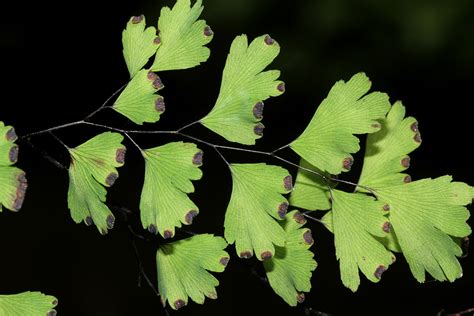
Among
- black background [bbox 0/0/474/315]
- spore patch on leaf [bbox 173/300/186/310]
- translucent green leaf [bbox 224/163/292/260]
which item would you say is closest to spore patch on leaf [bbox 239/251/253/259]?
translucent green leaf [bbox 224/163/292/260]

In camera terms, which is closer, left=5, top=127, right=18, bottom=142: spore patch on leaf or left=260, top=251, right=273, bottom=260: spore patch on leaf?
left=5, top=127, right=18, bottom=142: spore patch on leaf

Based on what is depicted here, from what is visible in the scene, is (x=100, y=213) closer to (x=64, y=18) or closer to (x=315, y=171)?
(x=315, y=171)

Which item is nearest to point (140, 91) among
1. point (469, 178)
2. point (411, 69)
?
point (411, 69)

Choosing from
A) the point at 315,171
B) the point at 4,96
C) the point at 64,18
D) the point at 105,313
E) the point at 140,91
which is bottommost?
the point at 105,313

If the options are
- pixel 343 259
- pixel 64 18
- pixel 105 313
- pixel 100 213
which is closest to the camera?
pixel 100 213

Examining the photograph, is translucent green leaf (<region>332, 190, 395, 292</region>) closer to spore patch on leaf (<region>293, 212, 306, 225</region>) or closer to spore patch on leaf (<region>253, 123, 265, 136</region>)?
spore patch on leaf (<region>293, 212, 306, 225</region>)

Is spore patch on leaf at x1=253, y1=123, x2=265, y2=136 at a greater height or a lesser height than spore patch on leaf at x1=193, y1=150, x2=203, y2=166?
greater

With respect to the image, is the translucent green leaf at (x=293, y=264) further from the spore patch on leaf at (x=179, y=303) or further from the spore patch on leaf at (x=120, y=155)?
the spore patch on leaf at (x=120, y=155)

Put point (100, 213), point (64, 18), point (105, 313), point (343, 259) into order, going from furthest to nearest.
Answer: point (64, 18) < point (105, 313) < point (343, 259) < point (100, 213)
